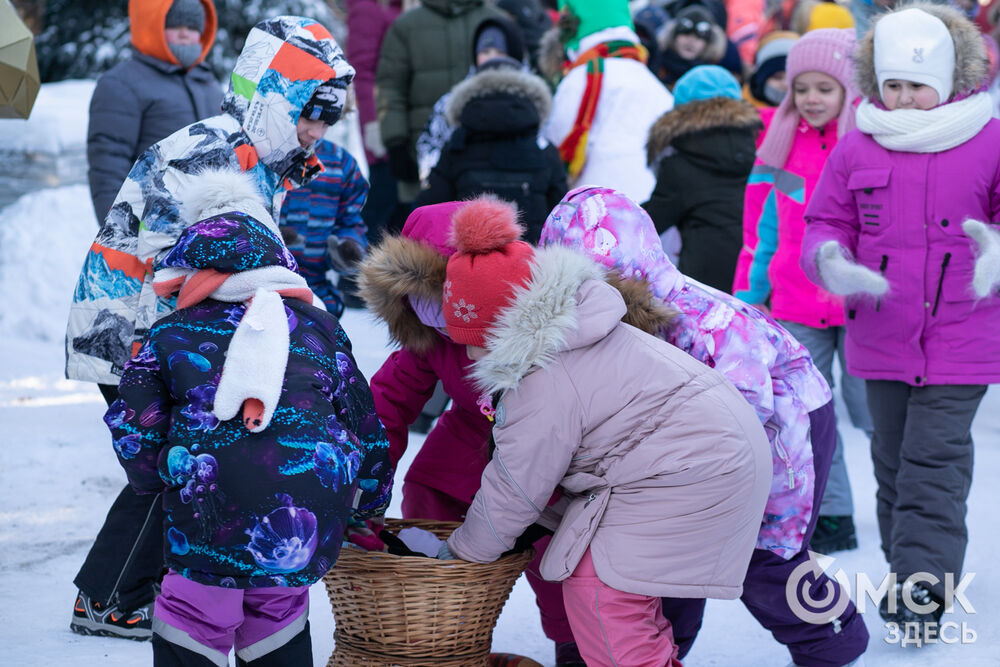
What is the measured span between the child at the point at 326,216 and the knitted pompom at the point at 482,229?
1605 mm

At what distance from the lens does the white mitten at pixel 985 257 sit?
10.6 feet

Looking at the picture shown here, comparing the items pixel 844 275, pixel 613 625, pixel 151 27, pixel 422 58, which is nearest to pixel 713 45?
pixel 422 58

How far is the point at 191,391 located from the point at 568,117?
3670 mm

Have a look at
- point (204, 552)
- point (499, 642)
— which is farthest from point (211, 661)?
point (499, 642)

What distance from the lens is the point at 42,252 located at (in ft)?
24.4

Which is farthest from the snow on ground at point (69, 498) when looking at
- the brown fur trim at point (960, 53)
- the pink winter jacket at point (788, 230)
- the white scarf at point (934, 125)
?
the brown fur trim at point (960, 53)

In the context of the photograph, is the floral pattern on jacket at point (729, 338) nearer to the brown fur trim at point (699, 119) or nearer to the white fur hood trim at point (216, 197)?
the white fur hood trim at point (216, 197)

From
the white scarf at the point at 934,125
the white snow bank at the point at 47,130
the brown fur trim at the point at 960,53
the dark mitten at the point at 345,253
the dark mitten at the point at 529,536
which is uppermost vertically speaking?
the brown fur trim at the point at 960,53

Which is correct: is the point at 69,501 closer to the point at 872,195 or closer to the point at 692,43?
the point at 872,195

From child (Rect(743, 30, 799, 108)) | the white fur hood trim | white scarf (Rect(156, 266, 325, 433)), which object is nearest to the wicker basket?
white scarf (Rect(156, 266, 325, 433))

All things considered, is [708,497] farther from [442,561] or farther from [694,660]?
[694,660]

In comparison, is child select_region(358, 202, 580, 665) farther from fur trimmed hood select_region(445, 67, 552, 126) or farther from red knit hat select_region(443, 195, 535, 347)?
fur trimmed hood select_region(445, 67, 552, 126)

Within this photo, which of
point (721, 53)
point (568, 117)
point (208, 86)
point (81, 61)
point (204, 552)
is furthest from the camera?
point (81, 61)

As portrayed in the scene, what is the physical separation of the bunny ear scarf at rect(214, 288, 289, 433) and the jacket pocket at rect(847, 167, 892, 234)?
80.3 inches
